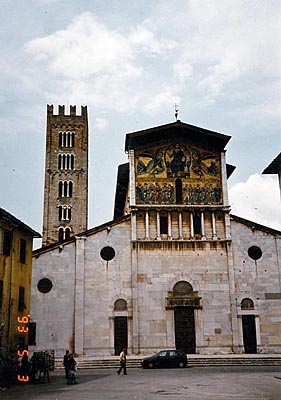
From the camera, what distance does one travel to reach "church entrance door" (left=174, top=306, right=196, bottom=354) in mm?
34125

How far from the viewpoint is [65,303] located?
3406 centimetres

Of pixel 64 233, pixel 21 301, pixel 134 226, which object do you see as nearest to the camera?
pixel 21 301

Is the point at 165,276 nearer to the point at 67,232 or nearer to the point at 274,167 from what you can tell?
the point at 274,167

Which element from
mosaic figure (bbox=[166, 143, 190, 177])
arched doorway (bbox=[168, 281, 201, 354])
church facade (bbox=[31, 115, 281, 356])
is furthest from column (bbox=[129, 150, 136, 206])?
arched doorway (bbox=[168, 281, 201, 354])

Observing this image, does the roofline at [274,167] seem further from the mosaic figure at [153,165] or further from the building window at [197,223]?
the mosaic figure at [153,165]

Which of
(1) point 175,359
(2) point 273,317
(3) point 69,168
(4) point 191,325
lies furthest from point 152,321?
(3) point 69,168

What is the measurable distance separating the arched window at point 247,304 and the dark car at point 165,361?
26.8 feet

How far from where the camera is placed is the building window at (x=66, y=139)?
73.9 meters

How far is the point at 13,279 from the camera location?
25.8 meters

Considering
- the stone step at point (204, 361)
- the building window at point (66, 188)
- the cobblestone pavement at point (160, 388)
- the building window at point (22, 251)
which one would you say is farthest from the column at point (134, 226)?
the building window at point (66, 188)

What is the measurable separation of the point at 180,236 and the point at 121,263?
4.74m

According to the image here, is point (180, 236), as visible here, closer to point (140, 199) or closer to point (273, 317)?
point (140, 199)

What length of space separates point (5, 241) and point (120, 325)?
1238cm

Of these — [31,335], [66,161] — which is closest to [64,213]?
[66,161]
